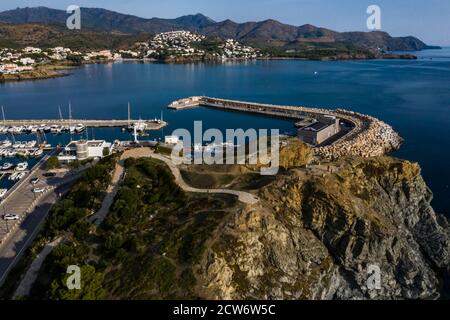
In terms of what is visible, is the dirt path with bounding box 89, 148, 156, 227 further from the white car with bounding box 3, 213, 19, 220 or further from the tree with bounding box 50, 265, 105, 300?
the white car with bounding box 3, 213, 19, 220

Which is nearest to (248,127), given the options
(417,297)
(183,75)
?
(417,297)

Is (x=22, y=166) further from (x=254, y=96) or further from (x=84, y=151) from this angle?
(x=254, y=96)

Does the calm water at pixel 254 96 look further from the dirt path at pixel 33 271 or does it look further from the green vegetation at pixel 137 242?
the dirt path at pixel 33 271

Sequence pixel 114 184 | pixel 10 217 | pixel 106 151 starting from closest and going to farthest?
pixel 10 217, pixel 114 184, pixel 106 151

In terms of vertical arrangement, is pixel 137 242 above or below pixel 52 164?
below

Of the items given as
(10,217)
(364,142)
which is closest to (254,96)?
(364,142)

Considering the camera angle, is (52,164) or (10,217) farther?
(52,164)

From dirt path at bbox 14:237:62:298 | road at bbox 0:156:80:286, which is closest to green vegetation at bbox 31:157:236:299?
dirt path at bbox 14:237:62:298

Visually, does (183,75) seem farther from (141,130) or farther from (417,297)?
(417,297)
